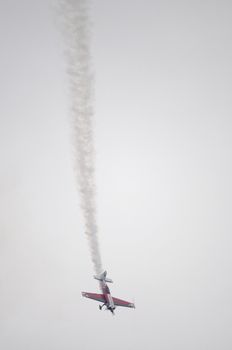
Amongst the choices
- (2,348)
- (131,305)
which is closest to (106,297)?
(131,305)

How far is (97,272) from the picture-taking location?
207ft

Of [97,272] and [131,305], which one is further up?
[97,272]

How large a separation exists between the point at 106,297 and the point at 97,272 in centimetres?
653

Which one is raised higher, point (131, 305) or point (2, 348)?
point (131, 305)

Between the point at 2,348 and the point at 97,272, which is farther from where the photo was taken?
the point at 2,348

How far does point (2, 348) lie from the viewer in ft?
578

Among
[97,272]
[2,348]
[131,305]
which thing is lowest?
[2,348]

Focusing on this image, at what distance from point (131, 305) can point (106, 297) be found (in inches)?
213

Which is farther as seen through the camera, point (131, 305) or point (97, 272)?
point (131, 305)

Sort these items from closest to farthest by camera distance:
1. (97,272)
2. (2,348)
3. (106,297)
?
1. (97,272)
2. (106,297)
3. (2,348)

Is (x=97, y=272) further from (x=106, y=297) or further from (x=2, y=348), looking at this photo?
(x=2, y=348)

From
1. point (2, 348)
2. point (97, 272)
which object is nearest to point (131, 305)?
point (97, 272)

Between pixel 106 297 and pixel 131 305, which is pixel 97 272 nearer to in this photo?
pixel 106 297

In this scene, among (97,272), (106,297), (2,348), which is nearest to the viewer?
(97,272)
